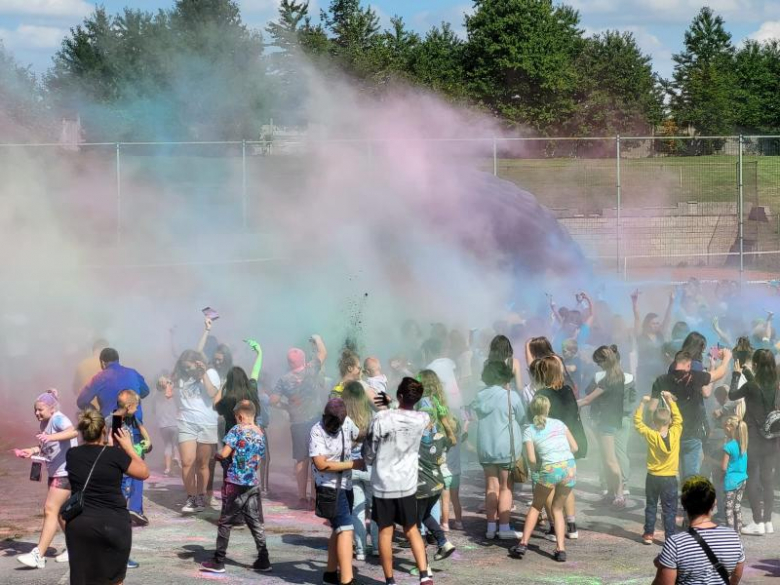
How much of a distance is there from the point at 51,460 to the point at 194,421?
175cm

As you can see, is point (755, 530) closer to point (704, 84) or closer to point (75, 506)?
point (75, 506)

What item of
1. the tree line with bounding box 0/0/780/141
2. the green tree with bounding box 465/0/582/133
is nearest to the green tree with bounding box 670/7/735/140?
the tree line with bounding box 0/0/780/141

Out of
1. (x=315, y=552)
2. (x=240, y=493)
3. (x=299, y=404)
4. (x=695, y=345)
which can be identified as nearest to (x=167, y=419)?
(x=299, y=404)

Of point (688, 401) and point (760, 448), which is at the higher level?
point (688, 401)

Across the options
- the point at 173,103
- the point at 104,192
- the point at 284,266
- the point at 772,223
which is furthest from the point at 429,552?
the point at 772,223

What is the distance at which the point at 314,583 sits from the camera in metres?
7.19

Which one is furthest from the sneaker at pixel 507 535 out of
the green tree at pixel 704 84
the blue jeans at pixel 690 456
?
the green tree at pixel 704 84

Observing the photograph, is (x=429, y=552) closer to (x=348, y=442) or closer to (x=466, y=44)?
(x=348, y=442)

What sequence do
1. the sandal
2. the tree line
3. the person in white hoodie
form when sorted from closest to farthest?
the person in white hoodie → the sandal → the tree line

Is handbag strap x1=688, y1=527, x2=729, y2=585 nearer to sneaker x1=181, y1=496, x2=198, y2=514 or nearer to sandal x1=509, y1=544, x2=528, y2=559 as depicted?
sandal x1=509, y1=544, x2=528, y2=559

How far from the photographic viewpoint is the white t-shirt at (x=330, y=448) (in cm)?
699

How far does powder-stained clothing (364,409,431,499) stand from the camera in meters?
6.78

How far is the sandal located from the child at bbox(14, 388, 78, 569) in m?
3.18

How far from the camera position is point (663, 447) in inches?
316
